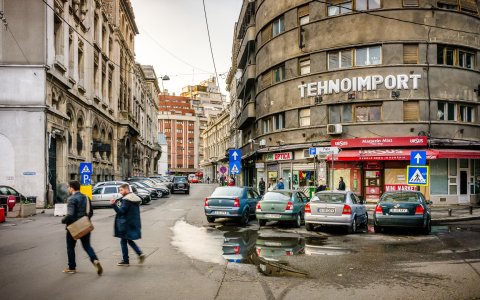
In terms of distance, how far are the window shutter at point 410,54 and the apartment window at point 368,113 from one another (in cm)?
321

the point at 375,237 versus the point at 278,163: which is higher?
the point at 278,163

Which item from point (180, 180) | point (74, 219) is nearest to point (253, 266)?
point (74, 219)

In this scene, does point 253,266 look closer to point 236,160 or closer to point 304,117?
point 236,160

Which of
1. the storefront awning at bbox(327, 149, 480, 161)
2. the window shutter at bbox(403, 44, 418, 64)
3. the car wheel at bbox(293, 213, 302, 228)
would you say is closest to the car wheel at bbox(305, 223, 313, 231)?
the car wheel at bbox(293, 213, 302, 228)

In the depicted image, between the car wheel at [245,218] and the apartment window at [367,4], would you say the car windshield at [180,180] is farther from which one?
the car wheel at [245,218]

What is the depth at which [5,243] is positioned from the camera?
1224cm

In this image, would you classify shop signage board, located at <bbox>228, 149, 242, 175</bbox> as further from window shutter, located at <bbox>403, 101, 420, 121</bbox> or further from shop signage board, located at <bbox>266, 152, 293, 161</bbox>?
window shutter, located at <bbox>403, 101, 420, 121</bbox>

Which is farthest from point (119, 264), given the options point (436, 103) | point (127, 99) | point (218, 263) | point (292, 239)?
point (127, 99)

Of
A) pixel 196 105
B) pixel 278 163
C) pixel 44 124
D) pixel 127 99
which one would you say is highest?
pixel 196 105

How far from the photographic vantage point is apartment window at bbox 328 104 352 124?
28.4 m

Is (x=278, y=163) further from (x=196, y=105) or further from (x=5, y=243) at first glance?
(x=196, y=105)

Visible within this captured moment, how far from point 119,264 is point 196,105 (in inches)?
5810

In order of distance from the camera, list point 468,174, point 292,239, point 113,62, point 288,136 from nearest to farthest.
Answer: point 292,239 < point 468,174 < point 288,136 < point 113,62

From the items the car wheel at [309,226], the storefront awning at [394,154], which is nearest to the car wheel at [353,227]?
the car wheel at [309,226]
